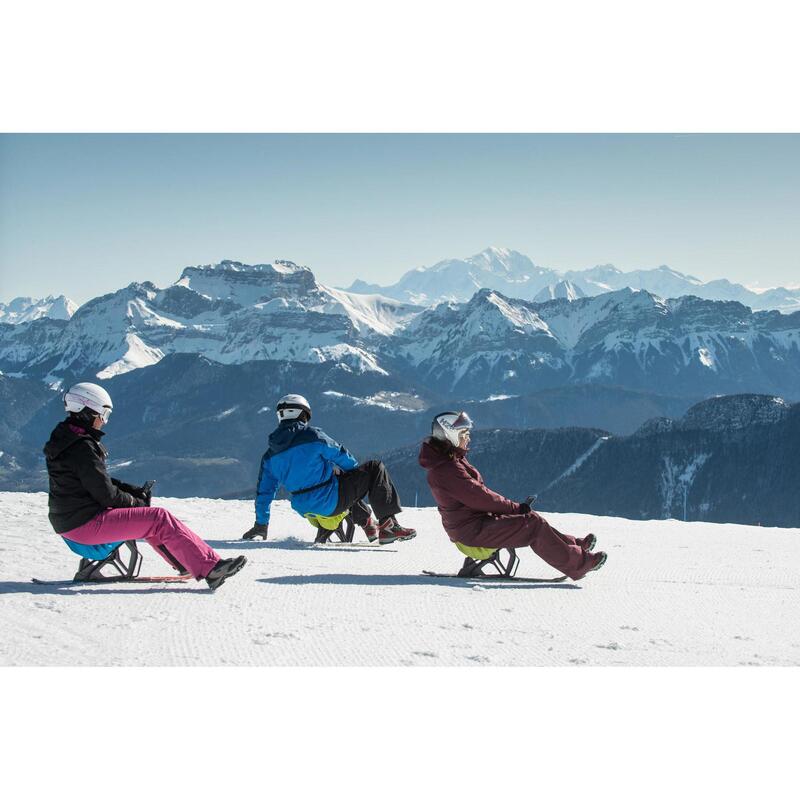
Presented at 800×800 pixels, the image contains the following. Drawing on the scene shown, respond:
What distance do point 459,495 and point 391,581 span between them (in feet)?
3.81

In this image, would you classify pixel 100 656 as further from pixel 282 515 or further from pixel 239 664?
pixel 282 515

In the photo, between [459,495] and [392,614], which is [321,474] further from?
[392,614]

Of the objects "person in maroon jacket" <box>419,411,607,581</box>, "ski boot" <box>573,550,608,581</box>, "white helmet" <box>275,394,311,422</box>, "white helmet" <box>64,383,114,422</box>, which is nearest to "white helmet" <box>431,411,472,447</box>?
"person in maroon jacket" <box>419,411,607,581</box>

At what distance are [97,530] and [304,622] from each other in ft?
7.08

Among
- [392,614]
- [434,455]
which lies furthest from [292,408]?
[392,614]

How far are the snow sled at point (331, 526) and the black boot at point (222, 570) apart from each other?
3.55m

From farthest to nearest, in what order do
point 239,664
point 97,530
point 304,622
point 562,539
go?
point 562,539 → point 97,530 → point 304,622 → point 239,664

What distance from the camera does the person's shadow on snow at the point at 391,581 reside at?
9.02 meters

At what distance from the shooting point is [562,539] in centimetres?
923

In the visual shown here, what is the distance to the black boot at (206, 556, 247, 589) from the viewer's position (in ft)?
26.3

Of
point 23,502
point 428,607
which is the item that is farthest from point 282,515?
point 428,607

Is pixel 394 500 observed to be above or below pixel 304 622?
above

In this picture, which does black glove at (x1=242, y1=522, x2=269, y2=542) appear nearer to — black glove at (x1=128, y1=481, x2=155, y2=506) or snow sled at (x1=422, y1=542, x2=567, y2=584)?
snow sled at (x1=422, y1=542, x2=567, y2=584)

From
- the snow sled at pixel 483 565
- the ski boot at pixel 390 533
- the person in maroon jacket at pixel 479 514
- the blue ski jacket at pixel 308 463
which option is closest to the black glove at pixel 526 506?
the person in maroon jacket at pixel 479 514
